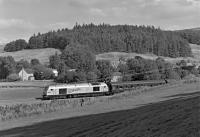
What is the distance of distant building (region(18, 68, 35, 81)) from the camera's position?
516 ft

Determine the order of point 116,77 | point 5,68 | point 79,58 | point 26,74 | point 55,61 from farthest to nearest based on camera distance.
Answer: point 55,61
point 5,68
point 26,74
point 79,58
point 116,77

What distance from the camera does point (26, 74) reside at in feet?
528

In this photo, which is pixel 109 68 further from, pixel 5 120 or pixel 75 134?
pixel 75 134

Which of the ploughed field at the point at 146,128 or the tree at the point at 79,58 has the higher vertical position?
the tree at the point at 79,58

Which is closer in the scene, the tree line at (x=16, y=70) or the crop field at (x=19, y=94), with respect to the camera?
the crop field at (x=19, y=94)

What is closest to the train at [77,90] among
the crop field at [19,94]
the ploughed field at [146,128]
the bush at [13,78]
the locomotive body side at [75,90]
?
the locomotive body side at [75,90]

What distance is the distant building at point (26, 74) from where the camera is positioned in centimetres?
15732

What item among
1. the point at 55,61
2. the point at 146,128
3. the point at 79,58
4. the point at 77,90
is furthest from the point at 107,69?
the point at 146,128

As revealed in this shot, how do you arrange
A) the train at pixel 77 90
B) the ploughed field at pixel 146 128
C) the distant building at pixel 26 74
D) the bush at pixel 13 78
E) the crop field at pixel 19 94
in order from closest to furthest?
1. the ploughed field at pixel 146 128
2. the crop field at pixel 19 94
3. the train at pixel 77 90
4. the bush at pixel 13 78
5. the distant building at pixel 26 74

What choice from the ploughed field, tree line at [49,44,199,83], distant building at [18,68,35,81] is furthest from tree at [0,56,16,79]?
the ploughed field

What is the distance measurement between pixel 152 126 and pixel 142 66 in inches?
4170

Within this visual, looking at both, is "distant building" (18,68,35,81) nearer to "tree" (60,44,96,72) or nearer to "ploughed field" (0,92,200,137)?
"tree" (60,44,96,72)

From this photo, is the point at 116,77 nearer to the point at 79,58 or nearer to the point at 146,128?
the point at 79,58

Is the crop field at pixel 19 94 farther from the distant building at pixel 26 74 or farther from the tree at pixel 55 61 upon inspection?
the tree at pixel 55 61
